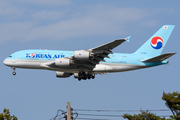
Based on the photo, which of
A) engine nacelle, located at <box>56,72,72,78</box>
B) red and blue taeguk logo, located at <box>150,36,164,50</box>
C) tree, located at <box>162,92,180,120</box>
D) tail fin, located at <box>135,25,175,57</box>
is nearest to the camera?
tree, located at <box>162,92,180,120</box>

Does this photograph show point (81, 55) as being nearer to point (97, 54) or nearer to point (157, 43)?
point (97, 54)

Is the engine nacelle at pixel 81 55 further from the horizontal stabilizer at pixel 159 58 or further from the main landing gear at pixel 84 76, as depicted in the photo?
the horizontal stabilizer at pixel 159 58

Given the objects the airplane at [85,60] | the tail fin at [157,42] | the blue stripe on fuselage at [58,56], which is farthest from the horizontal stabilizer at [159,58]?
the tail fin at [157,42]

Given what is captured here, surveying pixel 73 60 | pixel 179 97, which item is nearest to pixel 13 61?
pixel 73 60

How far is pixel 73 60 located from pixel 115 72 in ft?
23.7

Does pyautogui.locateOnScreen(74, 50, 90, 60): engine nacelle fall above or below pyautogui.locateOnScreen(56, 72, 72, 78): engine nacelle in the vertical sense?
above

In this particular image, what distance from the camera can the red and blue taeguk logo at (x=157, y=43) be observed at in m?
54.6

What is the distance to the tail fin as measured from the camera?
5375 centimetres

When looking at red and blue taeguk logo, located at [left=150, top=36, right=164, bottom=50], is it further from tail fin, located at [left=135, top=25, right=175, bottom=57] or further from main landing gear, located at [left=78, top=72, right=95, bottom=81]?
main landing gear, located at [left=78, top=72, right=95, bottom=81]

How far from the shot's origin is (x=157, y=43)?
2168 inches

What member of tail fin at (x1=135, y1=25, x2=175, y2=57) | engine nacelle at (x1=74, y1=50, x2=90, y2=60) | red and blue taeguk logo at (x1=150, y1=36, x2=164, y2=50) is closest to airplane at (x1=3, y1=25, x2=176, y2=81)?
engine nacelle at (x1=74, y1=50, x2=90, y2=60)

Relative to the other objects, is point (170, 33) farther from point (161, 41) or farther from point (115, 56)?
point (115, 56)

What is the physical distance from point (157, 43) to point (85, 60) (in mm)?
14450

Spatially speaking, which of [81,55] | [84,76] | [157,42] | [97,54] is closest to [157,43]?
[157,42]
